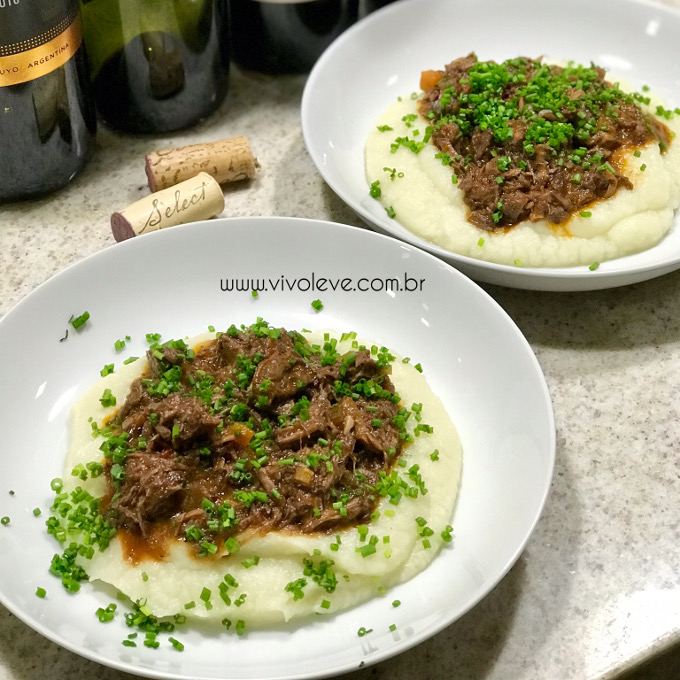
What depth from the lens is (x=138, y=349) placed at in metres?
2.34

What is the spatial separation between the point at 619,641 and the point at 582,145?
5.44 feet

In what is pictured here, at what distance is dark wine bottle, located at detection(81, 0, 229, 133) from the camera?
2.77 metres

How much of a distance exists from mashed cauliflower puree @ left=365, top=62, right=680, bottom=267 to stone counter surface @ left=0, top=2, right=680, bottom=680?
162 mm

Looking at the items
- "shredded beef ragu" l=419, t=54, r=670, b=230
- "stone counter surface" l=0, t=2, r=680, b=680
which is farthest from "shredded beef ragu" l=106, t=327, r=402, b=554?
"shredded beef ragu" l=419, t=54, r=670, b=230

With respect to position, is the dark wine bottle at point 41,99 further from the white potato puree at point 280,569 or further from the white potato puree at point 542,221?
the white potato puree at point 280,569

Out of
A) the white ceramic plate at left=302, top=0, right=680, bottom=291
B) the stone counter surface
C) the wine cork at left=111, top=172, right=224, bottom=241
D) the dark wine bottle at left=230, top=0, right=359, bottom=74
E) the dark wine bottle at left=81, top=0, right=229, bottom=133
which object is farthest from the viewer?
the dark wine bottle at left=230, top=0, right=359, bottom=74

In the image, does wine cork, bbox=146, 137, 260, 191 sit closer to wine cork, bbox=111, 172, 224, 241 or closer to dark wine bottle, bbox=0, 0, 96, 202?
wine cork, bbox=111, 172, 224, 241

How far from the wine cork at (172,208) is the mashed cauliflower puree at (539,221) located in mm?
572

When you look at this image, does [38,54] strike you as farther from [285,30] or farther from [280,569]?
[280,569]

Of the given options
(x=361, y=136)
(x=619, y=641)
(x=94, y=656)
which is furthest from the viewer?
(x=361, y=136)

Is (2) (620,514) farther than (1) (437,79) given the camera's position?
No

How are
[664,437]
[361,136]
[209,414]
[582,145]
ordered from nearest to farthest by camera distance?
[209,414] → [664,437] → [582,145] → [361,136]

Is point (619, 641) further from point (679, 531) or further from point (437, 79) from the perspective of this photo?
point (437, 79)

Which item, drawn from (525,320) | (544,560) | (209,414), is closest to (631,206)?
(525,320)
